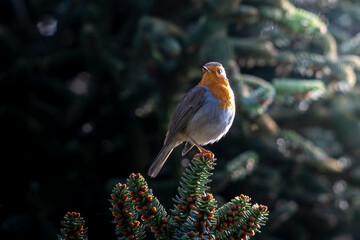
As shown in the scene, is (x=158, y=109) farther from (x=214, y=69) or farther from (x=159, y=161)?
(x=159, y=161)

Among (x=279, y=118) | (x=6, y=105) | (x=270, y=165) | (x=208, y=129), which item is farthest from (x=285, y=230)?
(x=6, y=105)

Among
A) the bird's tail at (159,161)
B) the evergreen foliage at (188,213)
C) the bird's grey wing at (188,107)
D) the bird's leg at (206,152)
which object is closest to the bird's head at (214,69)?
the bird's grey wing at (188,107)

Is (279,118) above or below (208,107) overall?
below

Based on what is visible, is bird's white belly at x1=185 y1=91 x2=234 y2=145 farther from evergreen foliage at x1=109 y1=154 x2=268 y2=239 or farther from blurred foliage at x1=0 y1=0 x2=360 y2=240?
evergreen foliage at x1=109 y1=154 x2=268 y2=239

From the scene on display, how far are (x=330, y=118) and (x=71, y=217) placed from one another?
3593 millimetres

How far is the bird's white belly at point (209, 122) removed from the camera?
11.2ft

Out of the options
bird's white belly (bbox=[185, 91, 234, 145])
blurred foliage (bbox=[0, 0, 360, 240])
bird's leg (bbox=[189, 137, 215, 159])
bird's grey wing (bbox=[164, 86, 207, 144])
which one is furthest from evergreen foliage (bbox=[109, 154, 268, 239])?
bird's grey wing (bbox=[164, 86, 207, 144])

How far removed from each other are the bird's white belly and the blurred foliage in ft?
0.67

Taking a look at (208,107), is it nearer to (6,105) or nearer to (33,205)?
(33,205)

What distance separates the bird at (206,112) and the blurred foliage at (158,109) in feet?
0.44

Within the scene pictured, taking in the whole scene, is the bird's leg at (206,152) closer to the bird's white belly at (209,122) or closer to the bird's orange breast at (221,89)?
the bird's white belly at (209,122)

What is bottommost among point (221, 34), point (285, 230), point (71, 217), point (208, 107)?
point (285, 230)

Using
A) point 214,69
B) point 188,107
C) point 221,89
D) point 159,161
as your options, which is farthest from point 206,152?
point 214,69

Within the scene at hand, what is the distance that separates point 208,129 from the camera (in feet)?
11.4
